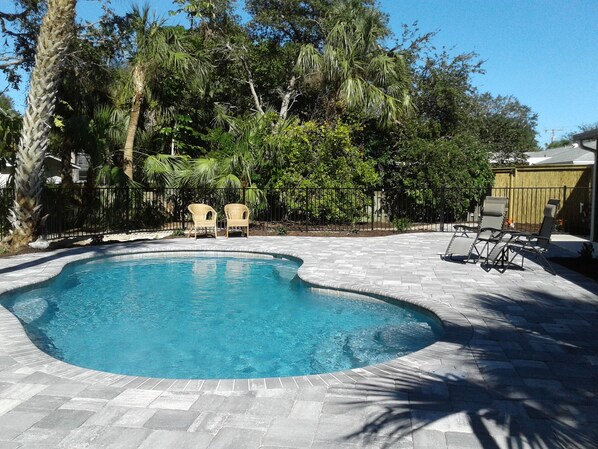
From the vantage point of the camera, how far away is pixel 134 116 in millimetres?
15469

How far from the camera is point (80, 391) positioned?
366 cm

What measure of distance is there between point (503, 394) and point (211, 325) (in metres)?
3.98

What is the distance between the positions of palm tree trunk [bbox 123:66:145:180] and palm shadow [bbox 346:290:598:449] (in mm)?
12981

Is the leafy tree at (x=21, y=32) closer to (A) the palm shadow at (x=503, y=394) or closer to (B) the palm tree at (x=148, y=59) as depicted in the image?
(B) the palm tree at (x=148, y=59)

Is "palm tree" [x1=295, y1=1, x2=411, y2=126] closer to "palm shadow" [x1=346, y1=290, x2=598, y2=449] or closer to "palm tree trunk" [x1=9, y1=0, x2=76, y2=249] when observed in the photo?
"palm tree trunk" [x1=9, y1=0, x2=76, y2=249]

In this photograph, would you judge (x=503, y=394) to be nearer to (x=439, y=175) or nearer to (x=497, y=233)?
(x=497, y=233)

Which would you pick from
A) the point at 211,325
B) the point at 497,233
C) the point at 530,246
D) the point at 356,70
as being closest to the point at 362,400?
the point at 211,325

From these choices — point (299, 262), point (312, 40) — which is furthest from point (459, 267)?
point (312, 40)

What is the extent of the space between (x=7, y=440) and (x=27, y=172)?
30.9 feet

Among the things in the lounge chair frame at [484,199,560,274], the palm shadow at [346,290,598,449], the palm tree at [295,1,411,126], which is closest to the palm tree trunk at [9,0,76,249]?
the palm tree at [295,1,411,126]

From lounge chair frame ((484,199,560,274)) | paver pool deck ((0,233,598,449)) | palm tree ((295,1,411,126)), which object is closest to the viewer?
paver pool deck ((0,233,598,449))

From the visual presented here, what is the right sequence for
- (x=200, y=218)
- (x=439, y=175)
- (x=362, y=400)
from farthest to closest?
1. (x=439, y=175)
2. (x=200, y=218)
3. (x=362, y=400)

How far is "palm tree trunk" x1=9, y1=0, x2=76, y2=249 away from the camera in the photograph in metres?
10.8

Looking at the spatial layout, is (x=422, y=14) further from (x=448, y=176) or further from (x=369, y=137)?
(x=448, y=176)
